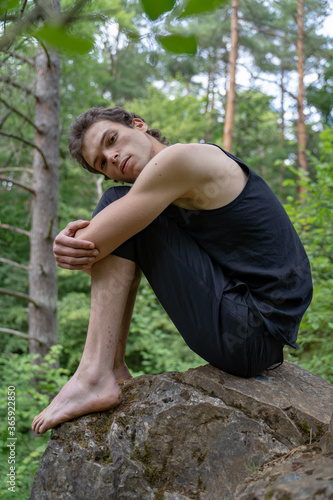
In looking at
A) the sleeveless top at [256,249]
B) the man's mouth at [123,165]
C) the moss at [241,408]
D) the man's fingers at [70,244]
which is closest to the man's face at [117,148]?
the man's mouth at [123,165]

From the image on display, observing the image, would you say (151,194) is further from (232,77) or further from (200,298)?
(232,77)

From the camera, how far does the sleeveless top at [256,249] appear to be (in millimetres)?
1724

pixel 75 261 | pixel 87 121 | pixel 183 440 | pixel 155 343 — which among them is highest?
pixel 87 121

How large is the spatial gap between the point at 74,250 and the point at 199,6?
1374mm

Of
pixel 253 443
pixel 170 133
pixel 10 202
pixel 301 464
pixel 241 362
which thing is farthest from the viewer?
pixel 170 133

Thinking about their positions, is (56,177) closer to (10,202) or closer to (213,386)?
(213,386)

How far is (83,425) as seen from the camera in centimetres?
181

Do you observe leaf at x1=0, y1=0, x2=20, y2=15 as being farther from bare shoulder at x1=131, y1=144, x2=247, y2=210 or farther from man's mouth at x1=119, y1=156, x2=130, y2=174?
man's mouth at x1=119, y1=156, x2=130, y2=174

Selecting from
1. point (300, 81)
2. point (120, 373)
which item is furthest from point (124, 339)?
point (300, 81)

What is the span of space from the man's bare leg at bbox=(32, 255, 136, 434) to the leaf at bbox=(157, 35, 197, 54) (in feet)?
4.31

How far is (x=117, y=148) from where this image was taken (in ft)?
6.72

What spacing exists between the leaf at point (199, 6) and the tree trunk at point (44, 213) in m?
4.65

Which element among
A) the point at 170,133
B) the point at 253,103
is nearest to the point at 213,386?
the point at 170,133

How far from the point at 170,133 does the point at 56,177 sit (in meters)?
6.46
